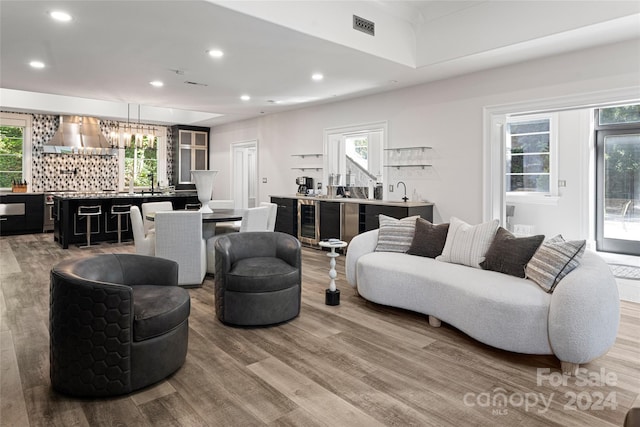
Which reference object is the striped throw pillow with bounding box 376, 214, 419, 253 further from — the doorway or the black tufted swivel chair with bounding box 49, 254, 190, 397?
the doorway

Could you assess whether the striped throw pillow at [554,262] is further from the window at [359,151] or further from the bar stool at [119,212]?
the bar stool at [119,212]

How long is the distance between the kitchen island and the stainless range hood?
1.89 metres

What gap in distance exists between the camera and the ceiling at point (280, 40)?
3.57 m

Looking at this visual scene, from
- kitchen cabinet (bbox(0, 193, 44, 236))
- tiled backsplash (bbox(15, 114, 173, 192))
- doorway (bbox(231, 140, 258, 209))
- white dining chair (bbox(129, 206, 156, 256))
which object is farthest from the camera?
doorway (bbox(231, 140, 258, 209))

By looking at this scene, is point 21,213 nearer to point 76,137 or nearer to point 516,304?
point 76,137

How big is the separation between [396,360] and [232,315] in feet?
4.54

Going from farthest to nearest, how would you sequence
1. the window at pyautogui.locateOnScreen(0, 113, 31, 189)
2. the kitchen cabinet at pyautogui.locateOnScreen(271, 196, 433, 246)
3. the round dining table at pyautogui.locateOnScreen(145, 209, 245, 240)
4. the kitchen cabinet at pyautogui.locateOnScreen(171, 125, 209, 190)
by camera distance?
the kitchen cabinet at pyautogui.locateOnScreen(171, 125, 209, 190)
the window at pyautogui.locateOnScreen(0, 113, 31, 189)
the kitchen cabinet at pyautogui.locateOnScreen(271, 196, 433, 246)
the round dining table at pyautogui.locateOnScreen(145, 209, 245, 240)

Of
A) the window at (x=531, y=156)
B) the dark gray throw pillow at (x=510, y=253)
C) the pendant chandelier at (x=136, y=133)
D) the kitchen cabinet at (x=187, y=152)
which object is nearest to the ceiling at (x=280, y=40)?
the dark gray throw pillow at (x=510, y=253)

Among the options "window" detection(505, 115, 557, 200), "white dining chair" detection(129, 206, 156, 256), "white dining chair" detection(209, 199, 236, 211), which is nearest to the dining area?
"white dining chair" detection(129, 206, 156, 256)

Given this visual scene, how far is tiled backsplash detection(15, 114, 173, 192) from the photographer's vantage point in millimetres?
9102

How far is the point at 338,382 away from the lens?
2.47 m

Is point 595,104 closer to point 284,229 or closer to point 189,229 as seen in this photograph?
point 189,229

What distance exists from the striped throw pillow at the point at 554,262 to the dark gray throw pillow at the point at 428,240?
101 centimetres

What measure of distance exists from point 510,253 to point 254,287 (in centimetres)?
209
